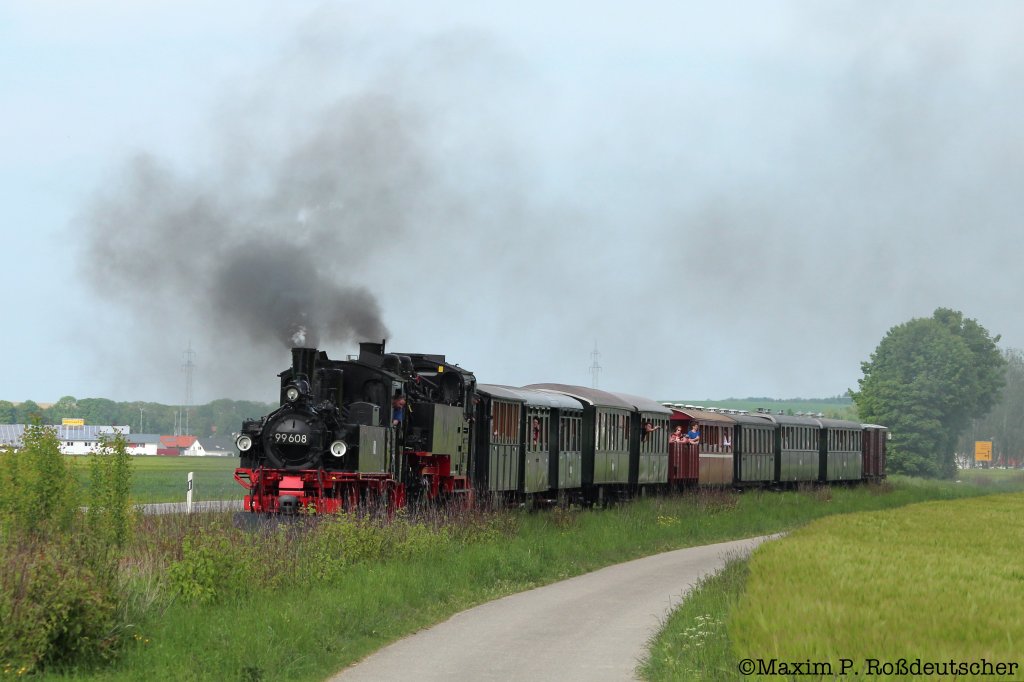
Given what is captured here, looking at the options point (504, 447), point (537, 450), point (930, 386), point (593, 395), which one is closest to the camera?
point (504, 447)

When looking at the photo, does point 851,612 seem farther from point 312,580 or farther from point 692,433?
point 692,433

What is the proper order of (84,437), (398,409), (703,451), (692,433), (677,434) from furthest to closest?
(84,437), (703,451), (692,433), (677,434), (398,409)

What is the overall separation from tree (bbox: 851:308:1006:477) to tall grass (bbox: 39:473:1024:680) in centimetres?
7722

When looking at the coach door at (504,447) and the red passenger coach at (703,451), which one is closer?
the coach door at (504,447)

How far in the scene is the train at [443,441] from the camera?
2389cm

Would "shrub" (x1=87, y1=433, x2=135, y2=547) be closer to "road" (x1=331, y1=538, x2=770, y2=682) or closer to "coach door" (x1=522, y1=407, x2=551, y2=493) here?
"road" (x1=331, y1=538, x2=770, y2=682)

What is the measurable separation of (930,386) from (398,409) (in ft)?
276

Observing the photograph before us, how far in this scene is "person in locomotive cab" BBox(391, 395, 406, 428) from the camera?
1007 inches

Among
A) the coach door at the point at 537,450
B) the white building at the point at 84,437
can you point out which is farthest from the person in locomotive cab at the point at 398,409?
the white building at the point at 84,437

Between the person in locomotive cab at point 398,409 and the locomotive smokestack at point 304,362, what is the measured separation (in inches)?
72.7

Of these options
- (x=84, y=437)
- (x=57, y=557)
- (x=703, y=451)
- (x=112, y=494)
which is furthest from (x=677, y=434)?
(x=84, y=437)

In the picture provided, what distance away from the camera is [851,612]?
12.9 meters

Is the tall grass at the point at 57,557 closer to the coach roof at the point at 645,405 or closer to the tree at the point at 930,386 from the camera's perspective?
the coach roof at the point at 645,405

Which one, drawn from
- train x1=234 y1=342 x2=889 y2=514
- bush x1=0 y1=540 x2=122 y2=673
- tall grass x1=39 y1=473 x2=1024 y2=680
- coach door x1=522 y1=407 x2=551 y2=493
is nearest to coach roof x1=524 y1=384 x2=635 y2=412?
train x1=234 y1=342 x2=889 y2=514
